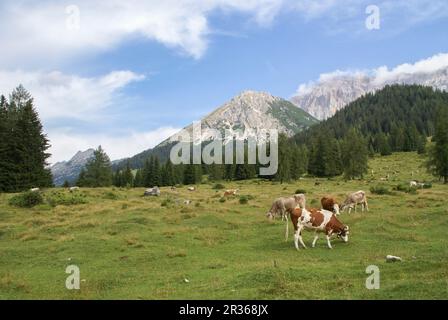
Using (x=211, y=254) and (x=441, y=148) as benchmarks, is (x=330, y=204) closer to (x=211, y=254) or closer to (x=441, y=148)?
(x=211, y=254)

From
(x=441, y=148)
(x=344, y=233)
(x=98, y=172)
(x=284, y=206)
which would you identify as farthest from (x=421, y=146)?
(x=344, y=233)

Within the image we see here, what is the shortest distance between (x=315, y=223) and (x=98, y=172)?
9060 centimetres

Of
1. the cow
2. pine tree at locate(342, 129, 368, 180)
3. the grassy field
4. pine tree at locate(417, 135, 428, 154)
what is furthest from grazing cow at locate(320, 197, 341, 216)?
pine tree at locate(417, 135, 428, 154)

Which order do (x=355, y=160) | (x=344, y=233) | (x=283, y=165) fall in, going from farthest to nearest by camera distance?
1. (x=283, y=165)
2. (x=355, y=160)
3. (x=344, y=233)

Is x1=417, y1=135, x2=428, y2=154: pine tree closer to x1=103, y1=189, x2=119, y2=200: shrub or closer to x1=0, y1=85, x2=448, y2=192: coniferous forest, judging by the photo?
x1=0, y1=85, x2=448, y2=192: coniferous forest

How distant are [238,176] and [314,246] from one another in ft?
304

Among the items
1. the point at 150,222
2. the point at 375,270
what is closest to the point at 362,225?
the point at 375,270

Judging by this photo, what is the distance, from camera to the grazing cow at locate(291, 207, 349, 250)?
23.4 metres

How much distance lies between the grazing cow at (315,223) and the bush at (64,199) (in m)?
31.0

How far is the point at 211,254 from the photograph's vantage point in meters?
23.0

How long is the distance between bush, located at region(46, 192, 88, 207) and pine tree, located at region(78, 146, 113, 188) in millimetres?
56750

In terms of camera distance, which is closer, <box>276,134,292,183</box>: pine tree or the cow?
the cow

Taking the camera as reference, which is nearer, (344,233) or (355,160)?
(344,233)

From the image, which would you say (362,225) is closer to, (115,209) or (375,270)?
(375,270)
